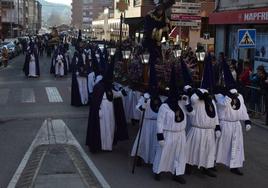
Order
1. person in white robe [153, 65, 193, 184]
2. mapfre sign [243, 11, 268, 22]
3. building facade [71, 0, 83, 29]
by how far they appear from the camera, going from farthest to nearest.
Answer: building facade [71, 0, 83, 29]
mapfre sign [243, 11, 268, 22]
person in white robe [153, 65, 193, 184]

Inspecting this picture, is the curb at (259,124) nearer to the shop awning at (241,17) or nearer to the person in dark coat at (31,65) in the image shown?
the shop awning at (241,17)

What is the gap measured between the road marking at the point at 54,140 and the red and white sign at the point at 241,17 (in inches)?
459

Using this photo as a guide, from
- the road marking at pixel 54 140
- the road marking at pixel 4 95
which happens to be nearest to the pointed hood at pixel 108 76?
the road marking at pixel 54 140

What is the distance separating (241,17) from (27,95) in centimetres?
1113

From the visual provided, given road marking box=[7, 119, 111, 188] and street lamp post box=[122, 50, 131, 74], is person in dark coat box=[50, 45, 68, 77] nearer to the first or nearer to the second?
street lamp post box=[122, 50, 131, 74]

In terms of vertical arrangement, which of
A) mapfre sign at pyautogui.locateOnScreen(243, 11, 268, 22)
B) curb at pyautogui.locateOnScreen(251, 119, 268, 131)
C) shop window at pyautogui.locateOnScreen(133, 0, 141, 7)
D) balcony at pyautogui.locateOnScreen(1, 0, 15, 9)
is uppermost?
balcony at pyautogui.locateOnScreen(1, 0, 15, 9)

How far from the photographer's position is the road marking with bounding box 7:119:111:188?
31.6 ft

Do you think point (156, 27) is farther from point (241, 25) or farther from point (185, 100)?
point (241, 25)

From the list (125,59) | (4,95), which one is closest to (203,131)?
(125,59)

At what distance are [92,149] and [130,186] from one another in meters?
2.56

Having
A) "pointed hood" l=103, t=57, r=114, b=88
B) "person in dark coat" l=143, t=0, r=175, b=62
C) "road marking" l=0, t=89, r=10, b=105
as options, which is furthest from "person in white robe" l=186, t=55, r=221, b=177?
"road marking" l=0, t=89, r=10, b=105

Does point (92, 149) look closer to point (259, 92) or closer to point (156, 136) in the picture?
point (156, 136)

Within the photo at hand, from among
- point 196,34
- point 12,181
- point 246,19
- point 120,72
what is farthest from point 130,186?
point 196,34

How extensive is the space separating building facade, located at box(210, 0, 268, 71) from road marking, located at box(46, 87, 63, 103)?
23.8 ft
